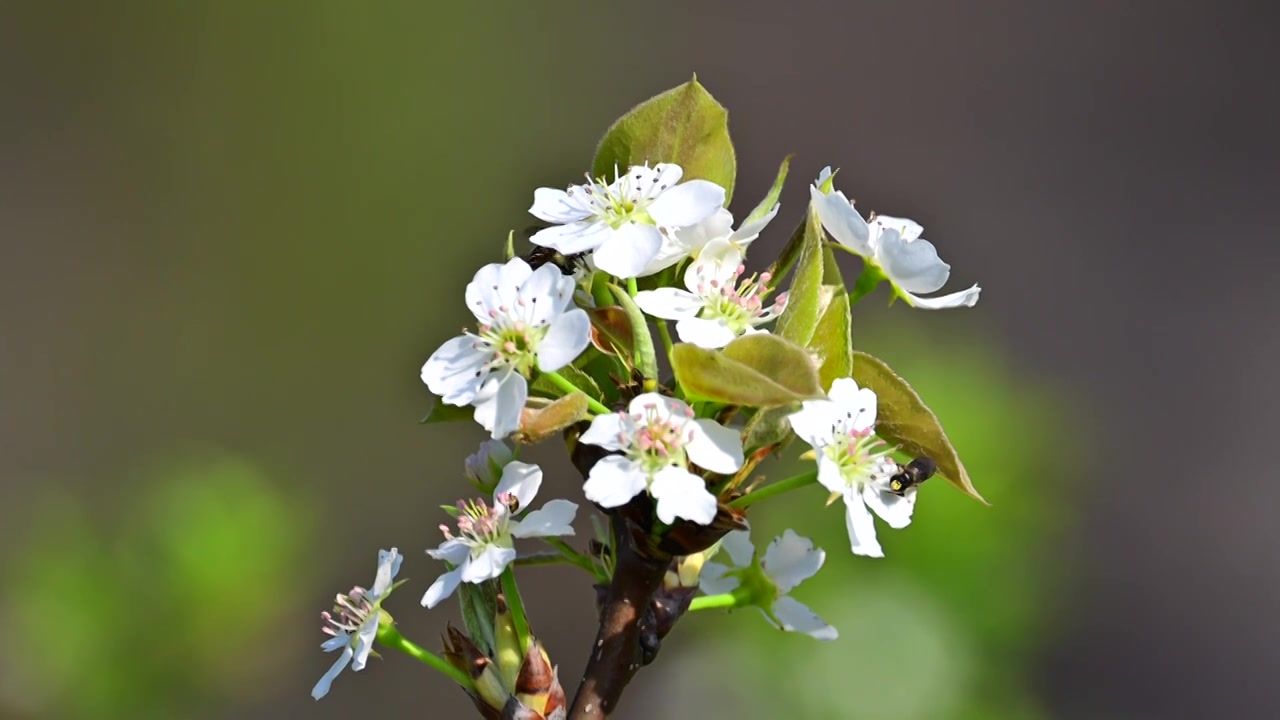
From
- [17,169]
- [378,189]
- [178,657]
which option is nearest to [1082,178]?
[378,189]

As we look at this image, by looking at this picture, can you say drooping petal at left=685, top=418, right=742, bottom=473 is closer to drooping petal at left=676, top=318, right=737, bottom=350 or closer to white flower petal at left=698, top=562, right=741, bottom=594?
drooping petal at left=676, top=318, right=737, bottom=350

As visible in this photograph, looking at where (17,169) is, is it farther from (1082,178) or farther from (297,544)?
(1082,178)

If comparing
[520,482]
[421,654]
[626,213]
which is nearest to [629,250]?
[626,213]

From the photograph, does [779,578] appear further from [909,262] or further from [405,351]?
[405,351]

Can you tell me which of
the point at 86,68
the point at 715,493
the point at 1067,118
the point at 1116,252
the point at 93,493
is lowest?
the point at 93,493

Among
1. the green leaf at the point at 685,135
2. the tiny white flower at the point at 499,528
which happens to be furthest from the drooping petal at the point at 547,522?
the green leaf at the point at 685,135

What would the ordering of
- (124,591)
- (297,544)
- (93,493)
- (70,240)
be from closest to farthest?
(124,591), (297,544), (93,493), (70,240)
